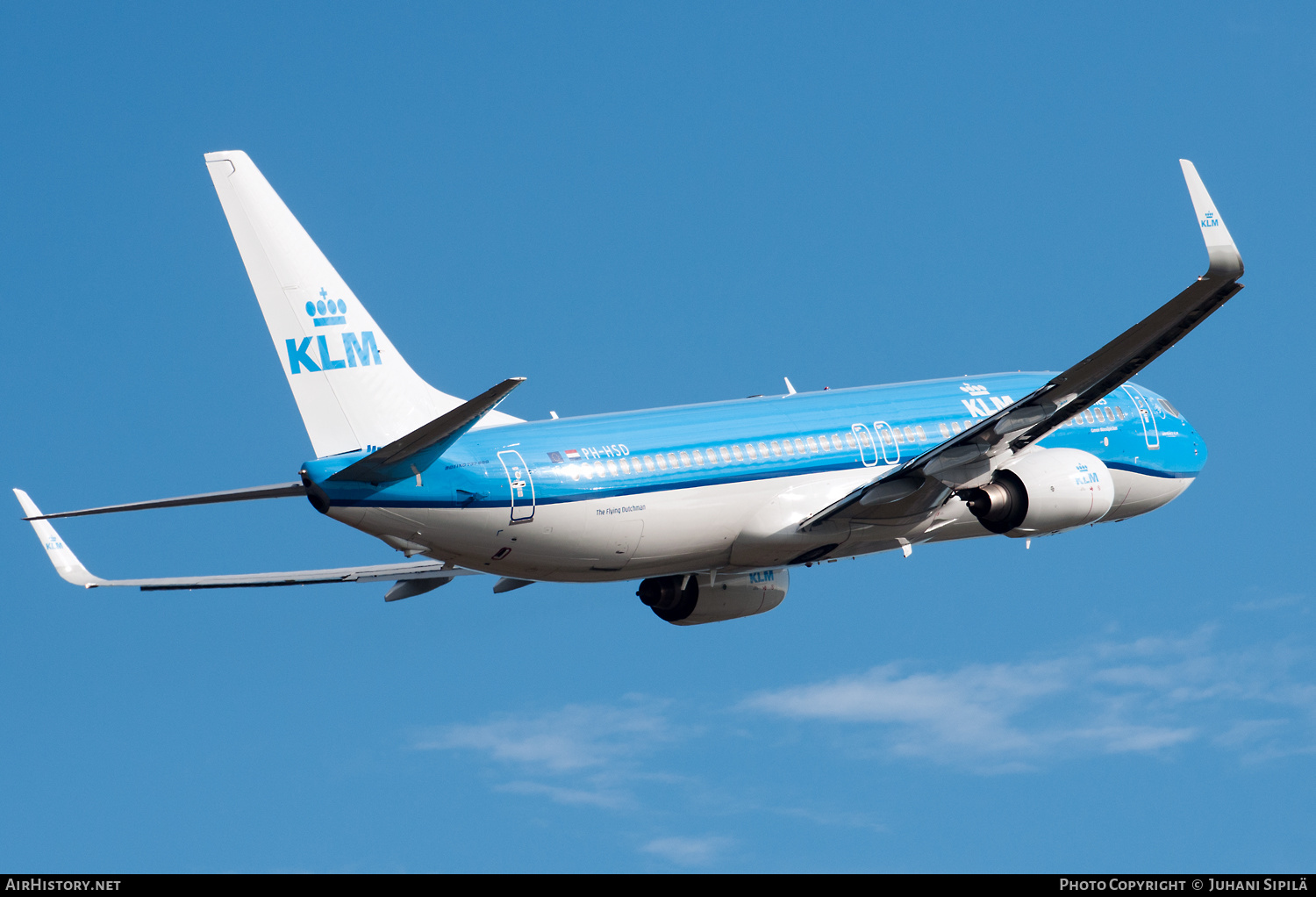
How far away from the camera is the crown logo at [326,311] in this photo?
33875mm

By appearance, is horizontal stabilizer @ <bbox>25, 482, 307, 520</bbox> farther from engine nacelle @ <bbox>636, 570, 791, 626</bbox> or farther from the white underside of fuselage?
engine nacelle @ <bbox>636, 570, 791, 626</bbox>

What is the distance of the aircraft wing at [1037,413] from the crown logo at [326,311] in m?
10.6

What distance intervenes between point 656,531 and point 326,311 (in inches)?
311

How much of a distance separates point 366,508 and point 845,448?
1122 centimetres

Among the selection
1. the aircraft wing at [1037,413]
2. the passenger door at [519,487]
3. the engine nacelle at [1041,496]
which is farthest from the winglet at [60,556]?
the engine nacelle at [1041,496]

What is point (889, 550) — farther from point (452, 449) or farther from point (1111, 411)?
point (452, 449)

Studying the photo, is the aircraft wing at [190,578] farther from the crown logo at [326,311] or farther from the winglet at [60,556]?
the crown logo at [326,311]

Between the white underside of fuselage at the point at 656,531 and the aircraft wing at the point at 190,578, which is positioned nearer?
the white underside of fuselage at the point at 656,531

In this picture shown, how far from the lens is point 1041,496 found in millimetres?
38344

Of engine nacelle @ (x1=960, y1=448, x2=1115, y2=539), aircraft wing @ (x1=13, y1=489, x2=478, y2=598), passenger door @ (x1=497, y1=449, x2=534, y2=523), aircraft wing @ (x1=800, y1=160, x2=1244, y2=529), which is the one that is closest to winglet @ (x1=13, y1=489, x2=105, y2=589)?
aircraft wing @ (x1=13, y1=489, x2=478, y2=598)

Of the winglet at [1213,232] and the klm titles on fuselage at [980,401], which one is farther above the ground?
the klm titles on fuselage at [980,401]

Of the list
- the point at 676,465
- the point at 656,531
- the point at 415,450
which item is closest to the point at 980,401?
the point at 676,465

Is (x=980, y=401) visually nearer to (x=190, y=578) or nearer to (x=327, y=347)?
(x=327, y=347)

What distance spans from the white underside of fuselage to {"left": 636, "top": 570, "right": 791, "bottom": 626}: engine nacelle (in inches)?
95.2
